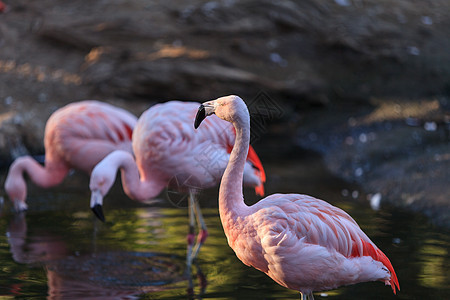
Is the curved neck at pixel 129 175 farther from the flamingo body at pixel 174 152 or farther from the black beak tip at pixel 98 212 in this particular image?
the black beak tip at pixel 98 212

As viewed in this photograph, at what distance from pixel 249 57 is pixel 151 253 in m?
5.91

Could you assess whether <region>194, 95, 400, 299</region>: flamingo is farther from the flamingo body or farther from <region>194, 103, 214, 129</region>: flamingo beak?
the flamingo body

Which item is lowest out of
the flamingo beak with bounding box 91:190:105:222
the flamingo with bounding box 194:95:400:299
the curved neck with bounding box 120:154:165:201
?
the curved neck with bounding box 120:154:165:201

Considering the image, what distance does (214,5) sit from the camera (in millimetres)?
9852

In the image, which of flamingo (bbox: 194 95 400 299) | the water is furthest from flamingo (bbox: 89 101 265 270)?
flamingo (bbox: 194 95 400 299)

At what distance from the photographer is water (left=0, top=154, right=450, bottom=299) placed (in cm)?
379

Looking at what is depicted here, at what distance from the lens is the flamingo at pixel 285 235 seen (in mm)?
2951

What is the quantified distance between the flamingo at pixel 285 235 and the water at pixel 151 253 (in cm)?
72

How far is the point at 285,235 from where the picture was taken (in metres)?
2.92

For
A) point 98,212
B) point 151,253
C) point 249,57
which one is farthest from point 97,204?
point 249,57

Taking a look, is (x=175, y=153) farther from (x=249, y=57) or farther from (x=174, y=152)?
(x=249, y=57)

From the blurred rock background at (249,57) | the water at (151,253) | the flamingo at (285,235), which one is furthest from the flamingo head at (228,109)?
the blurred rock background at (249,57)

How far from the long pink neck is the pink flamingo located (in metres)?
2.66

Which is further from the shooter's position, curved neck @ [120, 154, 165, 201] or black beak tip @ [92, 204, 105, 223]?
curved neck @ [120, 154, 165, 201]
